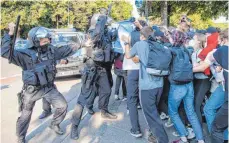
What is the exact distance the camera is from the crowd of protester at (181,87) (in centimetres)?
386

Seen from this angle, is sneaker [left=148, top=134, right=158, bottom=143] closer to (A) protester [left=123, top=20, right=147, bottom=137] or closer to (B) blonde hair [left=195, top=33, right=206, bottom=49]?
(A) protester [left=123, top=20, right=147, bottom=137]

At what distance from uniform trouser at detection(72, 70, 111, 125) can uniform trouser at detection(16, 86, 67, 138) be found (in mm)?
233

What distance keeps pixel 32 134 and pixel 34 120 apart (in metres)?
0.81

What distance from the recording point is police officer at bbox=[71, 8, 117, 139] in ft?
15.0

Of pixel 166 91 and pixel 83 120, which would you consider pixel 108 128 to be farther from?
pixel 166 91

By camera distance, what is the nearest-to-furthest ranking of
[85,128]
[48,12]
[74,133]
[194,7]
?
1. [74,133]
2. [85,128]
3. [194,7]
4. [48,12]

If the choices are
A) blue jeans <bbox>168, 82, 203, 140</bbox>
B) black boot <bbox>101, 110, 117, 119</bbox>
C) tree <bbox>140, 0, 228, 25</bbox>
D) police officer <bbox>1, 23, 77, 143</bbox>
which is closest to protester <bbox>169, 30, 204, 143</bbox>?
blue jeans <bbox>168, 82, 203, 140</bbox>

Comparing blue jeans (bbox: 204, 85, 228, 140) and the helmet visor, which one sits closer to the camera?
blue jeans (bbox: 204, 85, 228, 140)

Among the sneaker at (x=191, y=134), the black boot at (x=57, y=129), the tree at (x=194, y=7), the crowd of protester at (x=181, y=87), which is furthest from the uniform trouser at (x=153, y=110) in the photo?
the tree at (x=194, y=7)

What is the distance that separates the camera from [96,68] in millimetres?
4883

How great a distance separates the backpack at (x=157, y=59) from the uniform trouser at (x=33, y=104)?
5.16 feet

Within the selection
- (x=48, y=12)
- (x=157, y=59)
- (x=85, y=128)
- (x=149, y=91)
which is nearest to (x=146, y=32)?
(x=157, y=59)

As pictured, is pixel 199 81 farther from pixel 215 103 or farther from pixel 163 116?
pixel 163 116

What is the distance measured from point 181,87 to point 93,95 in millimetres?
1553
